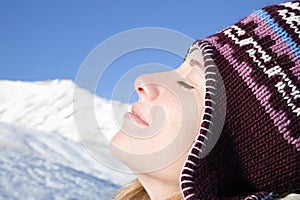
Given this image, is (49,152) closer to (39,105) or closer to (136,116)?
(136,116)

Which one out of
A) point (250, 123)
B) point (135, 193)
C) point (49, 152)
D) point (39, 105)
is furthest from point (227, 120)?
point (39, 105)

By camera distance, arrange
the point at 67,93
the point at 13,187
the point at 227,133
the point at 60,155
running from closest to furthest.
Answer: the point at 227,133 < the point at 13,187 < the point at 60,155 < the point at 67,93

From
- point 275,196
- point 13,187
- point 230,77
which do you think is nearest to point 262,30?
point 230,77

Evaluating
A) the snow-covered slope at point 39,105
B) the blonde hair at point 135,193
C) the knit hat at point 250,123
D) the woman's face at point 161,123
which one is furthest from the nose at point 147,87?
the snow-covered slope at point 39,105

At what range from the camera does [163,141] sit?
1.11 meters

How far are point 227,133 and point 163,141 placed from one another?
14cm

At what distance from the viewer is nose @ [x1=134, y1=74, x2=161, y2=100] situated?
1.15 meters

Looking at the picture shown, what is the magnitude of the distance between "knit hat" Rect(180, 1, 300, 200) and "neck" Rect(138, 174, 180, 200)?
0.13 m

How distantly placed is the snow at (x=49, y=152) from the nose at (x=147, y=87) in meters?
0.05

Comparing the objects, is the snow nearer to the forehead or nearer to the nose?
the nose

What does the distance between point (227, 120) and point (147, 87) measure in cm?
20

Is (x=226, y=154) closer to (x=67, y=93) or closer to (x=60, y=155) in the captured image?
(x=60, y=155)

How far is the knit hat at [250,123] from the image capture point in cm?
104

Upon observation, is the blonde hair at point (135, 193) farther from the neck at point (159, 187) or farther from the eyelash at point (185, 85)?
the eyelash at point (185, 85)
